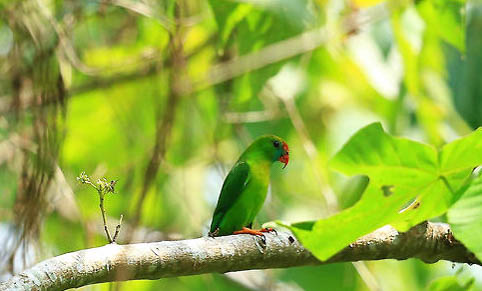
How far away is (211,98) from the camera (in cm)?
465

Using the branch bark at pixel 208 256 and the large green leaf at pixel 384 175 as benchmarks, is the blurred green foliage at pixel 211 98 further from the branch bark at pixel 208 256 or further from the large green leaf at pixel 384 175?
the large green leaf at pixel 384 175

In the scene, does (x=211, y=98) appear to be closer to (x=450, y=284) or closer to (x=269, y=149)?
(x=269, y=149)

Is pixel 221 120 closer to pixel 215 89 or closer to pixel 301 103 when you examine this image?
pixel 215 89

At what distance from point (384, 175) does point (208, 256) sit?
0.55 metres

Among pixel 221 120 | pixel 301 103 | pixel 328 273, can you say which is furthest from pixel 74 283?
pixel 301 103

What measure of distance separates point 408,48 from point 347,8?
0.96 m

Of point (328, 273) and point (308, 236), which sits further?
point (328, 273)

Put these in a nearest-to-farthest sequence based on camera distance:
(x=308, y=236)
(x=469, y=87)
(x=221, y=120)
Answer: (x=308, y=236), (x=221, y=120), (x=469, y=87)

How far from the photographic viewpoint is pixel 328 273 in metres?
4.19

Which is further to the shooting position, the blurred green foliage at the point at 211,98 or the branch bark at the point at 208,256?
the blurred green foliage at the point at 211,98

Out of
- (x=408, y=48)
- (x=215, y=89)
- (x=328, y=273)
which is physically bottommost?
(x=328, y=273)

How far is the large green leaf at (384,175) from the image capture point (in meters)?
1.68

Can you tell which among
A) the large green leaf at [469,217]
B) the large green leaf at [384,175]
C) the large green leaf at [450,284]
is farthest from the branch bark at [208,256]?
the large green leaf at [469,217]

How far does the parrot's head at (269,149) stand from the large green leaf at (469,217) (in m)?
1.83
